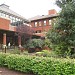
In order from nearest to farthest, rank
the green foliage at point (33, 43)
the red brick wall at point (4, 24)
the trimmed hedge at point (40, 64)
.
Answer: the trimmed hedge at point (40, 64), the red brick wall at point (4, 24), the green foliage at point (33, 43)

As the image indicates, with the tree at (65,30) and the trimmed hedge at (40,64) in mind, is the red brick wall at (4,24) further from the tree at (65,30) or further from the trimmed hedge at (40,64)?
the trimmed hedge at (40,64)

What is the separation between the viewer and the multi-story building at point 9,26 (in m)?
26.4

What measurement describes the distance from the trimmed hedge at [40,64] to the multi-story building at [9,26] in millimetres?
16091

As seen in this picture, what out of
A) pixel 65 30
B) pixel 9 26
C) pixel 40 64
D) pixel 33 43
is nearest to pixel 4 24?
pixel 9 26

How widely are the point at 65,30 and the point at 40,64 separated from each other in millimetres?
4706

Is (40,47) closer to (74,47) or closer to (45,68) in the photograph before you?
(74,47)

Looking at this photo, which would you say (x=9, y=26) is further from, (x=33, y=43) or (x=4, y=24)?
(x=33, y=43)

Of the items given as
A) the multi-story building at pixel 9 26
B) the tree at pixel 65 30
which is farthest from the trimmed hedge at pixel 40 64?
the multi-story building at pixel 9 26

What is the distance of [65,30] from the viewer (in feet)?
39.9

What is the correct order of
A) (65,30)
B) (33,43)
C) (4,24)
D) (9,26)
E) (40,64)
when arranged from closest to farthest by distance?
(40,64)
(65,30)
(4,24)
(9,26)
(33,43)

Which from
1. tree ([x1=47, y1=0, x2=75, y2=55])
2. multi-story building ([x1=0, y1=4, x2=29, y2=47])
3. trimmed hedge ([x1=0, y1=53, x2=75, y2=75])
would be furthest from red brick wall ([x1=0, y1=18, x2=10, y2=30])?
trimmed hedge ([x1=0, y1=53, x2=75, y2=75])

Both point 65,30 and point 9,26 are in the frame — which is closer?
point 65,30

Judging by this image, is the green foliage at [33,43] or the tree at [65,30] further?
the green foliage at [33,43]

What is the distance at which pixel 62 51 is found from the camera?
41.7 ft
